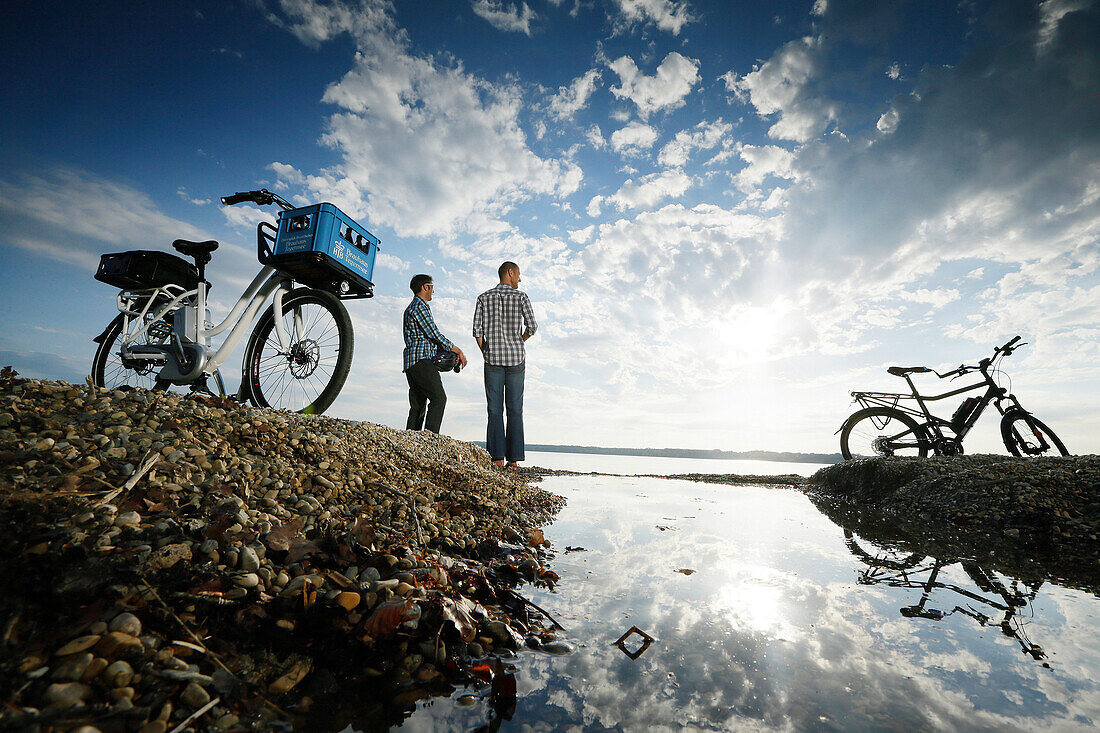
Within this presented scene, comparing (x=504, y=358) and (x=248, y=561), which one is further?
(x=504, y=358)

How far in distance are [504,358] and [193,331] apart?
4.19 m

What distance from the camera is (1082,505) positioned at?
4312 millimetres

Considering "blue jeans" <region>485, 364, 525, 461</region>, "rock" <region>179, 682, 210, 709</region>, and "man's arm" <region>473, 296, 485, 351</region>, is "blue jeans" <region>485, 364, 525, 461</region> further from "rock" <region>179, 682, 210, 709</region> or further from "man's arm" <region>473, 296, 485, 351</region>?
"rock" <region>179, 682, 210, 709</region>

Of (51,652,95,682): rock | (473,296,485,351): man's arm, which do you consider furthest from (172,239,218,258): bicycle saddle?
(51,652,95,682): rock

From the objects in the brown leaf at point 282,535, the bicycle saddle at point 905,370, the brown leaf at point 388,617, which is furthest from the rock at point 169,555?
the bicycle saddle at point 905,370

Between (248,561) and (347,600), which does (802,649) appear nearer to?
(347,600)

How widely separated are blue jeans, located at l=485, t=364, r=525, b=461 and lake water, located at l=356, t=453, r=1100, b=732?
159 inches

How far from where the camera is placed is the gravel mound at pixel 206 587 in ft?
3.52

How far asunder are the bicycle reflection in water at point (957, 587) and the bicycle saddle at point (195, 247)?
318 inches

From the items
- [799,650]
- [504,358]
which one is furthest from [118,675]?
[504,358]

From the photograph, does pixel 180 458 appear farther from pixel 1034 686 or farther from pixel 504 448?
pixel 504 448

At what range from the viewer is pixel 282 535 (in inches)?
73.7

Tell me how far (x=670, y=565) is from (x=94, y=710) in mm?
2708

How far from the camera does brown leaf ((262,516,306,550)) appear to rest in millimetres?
1804
